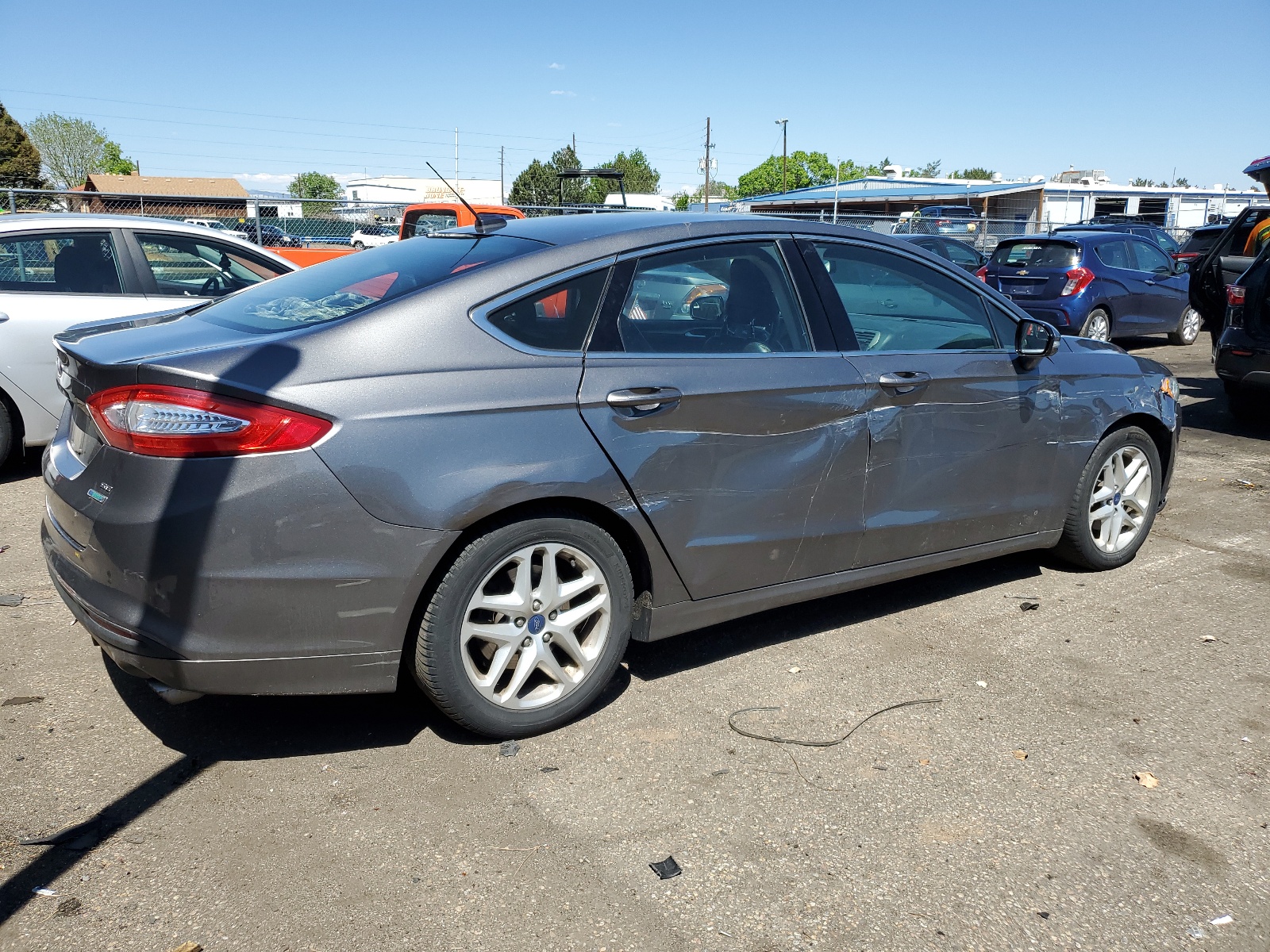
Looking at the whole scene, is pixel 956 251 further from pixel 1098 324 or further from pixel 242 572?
pixel 242 572

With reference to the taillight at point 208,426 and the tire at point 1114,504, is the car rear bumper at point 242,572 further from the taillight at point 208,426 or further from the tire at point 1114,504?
the tire at point 1114,504

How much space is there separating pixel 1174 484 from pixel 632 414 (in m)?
5.22

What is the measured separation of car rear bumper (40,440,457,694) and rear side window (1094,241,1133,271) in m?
12.8

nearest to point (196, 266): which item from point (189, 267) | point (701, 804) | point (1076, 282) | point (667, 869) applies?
point (189, 267)

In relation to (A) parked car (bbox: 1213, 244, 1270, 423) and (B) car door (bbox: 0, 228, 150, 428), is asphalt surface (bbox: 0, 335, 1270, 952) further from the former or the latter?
(A) parked car (bbox: 1213, 244, 1270, 423)

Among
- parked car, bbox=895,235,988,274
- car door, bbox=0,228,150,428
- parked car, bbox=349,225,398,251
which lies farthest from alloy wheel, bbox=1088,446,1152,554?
parked car, bbox=349,225,398,251

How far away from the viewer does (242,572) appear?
2770 millimetres

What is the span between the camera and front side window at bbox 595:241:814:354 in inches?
137

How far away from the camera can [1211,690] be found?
149 inches

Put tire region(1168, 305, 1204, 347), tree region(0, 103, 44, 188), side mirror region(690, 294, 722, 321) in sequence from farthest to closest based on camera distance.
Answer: tree region(0, 103, 44, 188) < tire region(1168, 305, 1204, 347) < side mirror region(690, 294, 722, 321)

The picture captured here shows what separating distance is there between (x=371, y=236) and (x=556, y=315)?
1968cm

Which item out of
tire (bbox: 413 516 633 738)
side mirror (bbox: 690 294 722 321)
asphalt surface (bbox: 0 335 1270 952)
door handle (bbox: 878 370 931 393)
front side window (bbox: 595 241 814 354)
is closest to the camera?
asphalt surface (bbox: 0 335 1270 952)

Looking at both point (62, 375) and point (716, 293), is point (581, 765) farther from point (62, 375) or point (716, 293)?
point (62, 375)

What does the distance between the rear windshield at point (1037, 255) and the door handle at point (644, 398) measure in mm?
11444
